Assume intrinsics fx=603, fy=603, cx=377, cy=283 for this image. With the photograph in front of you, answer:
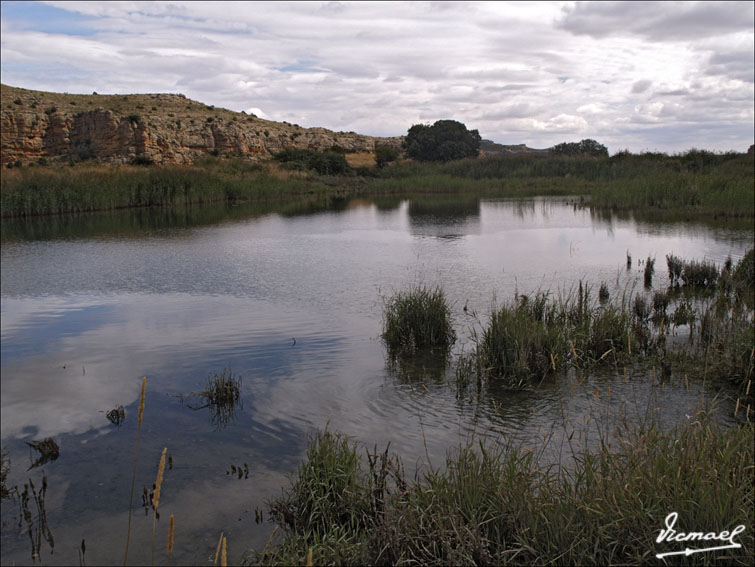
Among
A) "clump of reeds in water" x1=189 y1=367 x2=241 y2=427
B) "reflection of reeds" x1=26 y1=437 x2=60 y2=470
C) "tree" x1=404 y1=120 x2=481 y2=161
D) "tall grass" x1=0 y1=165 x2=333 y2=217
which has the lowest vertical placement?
"reflection of reeds" x1=26 y1=437 x2=60 y2=470

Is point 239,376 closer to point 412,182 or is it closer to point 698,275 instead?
point 698,275

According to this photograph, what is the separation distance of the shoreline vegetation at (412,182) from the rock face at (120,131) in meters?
4.65

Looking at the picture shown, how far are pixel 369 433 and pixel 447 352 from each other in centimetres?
258

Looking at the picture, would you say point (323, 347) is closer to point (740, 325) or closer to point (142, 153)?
point (740, 325)

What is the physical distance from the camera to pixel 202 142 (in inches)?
2667

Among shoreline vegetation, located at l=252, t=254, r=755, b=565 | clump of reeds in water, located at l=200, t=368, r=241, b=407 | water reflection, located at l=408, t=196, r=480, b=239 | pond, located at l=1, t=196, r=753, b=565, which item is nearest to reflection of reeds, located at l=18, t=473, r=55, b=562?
pond, located at l=1, t=196, r=753, b=565

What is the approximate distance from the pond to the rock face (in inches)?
1791

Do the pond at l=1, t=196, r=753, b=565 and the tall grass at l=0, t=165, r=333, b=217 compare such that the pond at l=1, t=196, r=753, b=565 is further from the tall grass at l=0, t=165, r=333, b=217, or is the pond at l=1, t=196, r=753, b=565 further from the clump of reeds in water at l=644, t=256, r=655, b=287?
the tall grass at l=0, t=165, r=333, b=217

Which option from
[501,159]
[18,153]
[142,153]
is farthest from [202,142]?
[501,159]

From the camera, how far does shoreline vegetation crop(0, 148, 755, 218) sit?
24984 millimetres

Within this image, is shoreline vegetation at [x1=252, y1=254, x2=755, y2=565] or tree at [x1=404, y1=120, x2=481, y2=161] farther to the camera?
tree at [x1=404, y1=120, x2=481, y2=161]

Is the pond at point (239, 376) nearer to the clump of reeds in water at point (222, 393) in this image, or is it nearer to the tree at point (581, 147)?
the clump of reeds in water at point (222, 393)

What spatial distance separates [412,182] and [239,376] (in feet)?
140

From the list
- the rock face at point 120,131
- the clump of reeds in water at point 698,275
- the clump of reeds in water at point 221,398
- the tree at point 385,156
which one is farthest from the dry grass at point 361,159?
the clump of reeds in water at point 221,398
